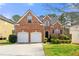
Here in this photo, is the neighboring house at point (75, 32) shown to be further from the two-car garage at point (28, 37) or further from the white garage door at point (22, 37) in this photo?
the white garage door at point (22, 37)

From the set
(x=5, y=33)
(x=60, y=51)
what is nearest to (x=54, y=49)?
(x=60, y=51)

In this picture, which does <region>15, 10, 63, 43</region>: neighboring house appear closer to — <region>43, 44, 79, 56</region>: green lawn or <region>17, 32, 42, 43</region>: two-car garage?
<region>17, 32, 42, 43</region>: two-car garage

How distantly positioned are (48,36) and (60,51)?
0.66 meters

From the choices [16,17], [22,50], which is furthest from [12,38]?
[16,17]

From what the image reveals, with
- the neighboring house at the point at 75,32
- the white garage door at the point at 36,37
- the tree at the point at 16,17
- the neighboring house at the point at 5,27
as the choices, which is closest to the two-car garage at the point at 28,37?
the white garage door at the point at 36,37

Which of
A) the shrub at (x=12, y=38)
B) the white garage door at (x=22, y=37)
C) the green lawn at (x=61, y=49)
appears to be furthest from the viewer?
the white garage door at (x=22, y=37)

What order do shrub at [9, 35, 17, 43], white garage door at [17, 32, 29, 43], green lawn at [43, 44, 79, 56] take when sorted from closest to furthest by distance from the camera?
green lawn at [43, 44, 79, 56] < shrub at [9, 35, 17, 43] < white garage door at [17, 32, 29, 43]

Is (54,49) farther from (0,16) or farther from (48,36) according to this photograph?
(0,16)

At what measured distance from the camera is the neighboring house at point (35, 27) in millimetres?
23267

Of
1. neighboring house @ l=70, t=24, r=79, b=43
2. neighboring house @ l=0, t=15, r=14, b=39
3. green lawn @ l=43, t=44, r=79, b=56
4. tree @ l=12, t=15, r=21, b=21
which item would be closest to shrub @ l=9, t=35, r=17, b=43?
neighboring house @ l=0, t=15, r=14, b=39

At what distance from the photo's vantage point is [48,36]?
23.3m

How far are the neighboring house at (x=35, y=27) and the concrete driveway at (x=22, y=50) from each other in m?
0.24

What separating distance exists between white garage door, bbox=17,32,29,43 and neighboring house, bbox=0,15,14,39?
0.39 meters

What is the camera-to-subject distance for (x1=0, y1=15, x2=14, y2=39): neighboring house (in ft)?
76.1
